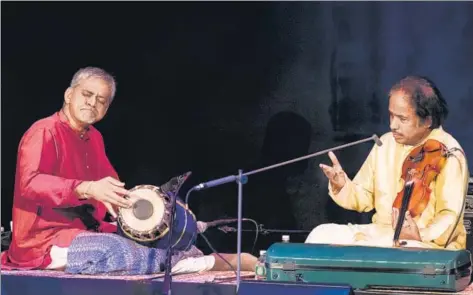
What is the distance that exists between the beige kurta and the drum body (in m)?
0.90

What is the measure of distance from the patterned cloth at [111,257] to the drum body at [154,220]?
7 cm

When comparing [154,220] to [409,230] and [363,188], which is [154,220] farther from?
[409,230]

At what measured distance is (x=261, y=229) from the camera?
667cm

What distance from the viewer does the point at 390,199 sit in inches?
247

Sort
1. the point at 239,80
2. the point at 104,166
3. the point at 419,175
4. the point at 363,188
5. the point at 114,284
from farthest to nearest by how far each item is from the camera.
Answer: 1. the point at 104,166
2. the point at 239,80
3. the point at 363,188
4. the point at 419,175
5. the point at 114,284

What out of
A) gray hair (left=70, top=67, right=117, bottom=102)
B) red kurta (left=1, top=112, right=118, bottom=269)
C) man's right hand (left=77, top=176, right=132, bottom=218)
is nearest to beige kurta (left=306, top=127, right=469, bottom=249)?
man's right hand (left=77, top=176, right=132, bottom=218)

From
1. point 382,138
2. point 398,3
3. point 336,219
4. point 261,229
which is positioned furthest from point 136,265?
point 398,3

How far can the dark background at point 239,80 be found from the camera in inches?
252

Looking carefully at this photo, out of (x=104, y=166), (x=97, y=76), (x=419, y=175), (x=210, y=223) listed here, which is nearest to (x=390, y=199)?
(x=419, y=175)

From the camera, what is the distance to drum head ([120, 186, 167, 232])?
21.2ft

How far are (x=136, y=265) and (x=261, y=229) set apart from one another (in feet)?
3.16

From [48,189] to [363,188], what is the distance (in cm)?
233

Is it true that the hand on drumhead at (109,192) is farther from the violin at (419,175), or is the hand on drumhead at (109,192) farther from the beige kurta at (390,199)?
the violin at (419,175)

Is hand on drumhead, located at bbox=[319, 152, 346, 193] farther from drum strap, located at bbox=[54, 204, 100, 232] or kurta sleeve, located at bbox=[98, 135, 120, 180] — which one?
drum strap, located at bbox=[54, 204, 100, 232]
